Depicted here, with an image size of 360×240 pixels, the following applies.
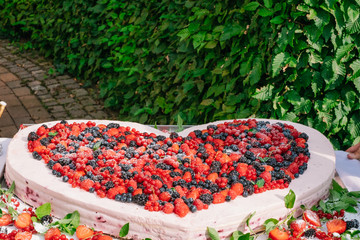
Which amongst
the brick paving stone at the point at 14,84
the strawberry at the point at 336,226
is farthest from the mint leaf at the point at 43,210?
the brick paving stone at the point at 14,84

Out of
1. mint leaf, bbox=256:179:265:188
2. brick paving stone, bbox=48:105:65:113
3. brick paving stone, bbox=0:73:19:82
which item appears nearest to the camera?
mint leaf, bbox=256:179:265:188

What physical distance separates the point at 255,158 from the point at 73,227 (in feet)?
3.37

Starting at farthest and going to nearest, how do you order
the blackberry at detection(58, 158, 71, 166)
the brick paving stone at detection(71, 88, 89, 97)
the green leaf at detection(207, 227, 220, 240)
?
1. the brick paving stone at detection(71, 88, 89, 97)
2. the blackberry at detection(58, 158, 71, 166)
3. the green leaf at detection(207, 227, 220, 240)

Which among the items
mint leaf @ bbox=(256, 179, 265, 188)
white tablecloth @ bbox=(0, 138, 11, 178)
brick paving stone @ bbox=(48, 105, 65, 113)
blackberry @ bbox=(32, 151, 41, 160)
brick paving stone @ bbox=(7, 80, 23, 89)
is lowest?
brick paving stone @ bbox=(7, 80, 23, 89)

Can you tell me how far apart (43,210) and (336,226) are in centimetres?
146

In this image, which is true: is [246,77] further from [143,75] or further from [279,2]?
[143,75]

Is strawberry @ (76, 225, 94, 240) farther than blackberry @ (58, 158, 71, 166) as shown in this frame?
No

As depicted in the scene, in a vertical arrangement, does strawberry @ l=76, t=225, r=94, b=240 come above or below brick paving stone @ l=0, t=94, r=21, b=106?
above

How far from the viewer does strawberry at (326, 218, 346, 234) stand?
221cm

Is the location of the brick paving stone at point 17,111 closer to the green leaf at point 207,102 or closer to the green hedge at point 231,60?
the green hedge at point 231,60

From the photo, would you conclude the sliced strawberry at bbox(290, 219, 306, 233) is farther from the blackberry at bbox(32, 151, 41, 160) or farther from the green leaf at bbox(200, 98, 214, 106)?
the green leaf at bbox(200, 98, 214, 106)

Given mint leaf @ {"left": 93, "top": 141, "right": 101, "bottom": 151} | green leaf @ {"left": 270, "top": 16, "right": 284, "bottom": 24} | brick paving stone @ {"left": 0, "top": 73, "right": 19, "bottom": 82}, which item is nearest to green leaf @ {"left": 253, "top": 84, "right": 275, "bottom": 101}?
green leaf @ {"left": 270, "top": 16, "right": 284, "bottom": 24}

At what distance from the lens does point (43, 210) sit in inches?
87.5

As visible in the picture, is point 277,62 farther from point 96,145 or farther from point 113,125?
point 96,145
